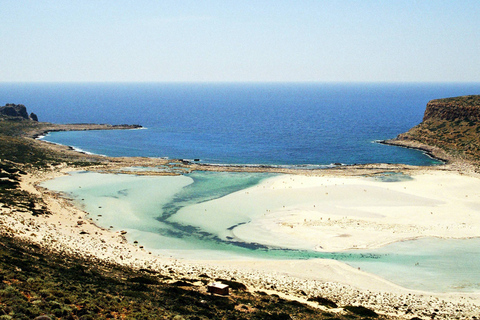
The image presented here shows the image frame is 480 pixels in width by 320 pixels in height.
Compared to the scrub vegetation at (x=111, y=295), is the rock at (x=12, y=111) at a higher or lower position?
higher

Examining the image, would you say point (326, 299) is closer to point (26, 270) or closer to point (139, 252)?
point (139, 252)

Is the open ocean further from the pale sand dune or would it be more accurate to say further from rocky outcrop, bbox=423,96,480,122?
rocky outcrop, bbox=423,96,480,122

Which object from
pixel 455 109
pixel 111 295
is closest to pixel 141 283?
pixel 111 295

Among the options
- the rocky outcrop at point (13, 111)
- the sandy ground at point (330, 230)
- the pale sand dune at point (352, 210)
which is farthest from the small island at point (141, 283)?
the rocky outcrop at point (13, 111)

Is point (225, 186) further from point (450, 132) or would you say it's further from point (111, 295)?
point (450, 132)

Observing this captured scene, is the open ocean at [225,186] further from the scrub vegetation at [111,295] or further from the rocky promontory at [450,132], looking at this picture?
the scrub vegetation at [111,295]
